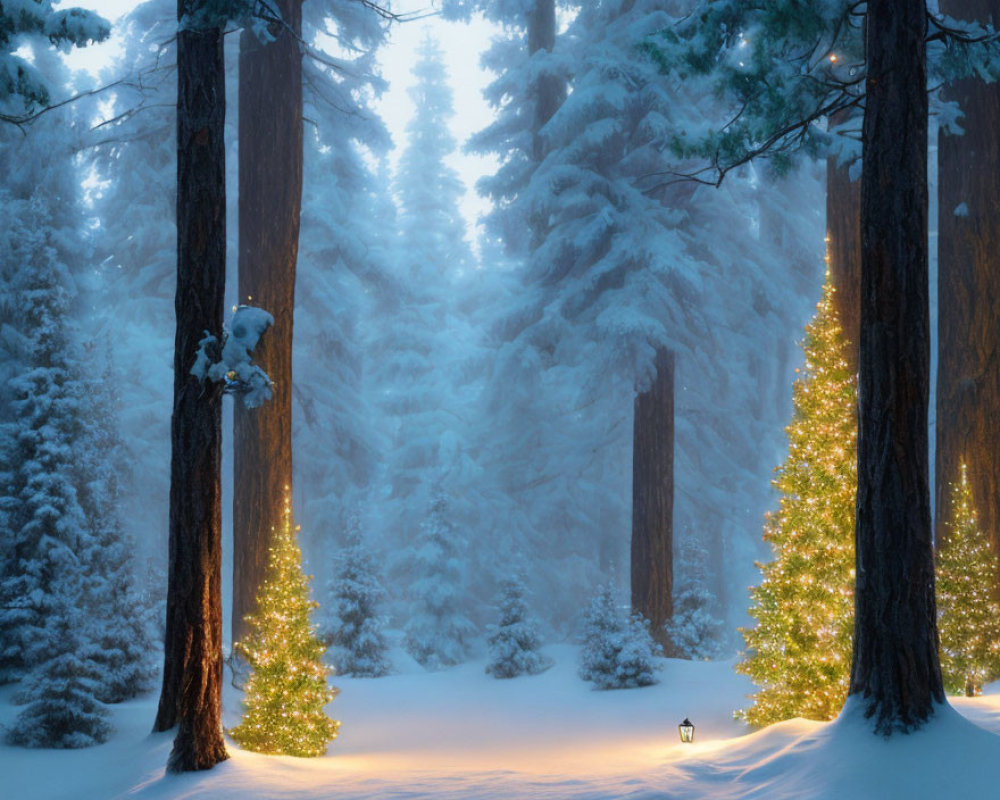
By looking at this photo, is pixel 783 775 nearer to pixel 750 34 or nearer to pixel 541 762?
pixel 541 762

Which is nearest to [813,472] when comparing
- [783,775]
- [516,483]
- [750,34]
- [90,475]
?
[783,775]

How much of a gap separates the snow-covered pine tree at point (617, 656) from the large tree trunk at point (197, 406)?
7.19 m

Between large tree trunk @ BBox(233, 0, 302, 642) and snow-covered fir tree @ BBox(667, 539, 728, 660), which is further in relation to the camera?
snow-covered fir tree @ BBox(667, 539, 728, 660)

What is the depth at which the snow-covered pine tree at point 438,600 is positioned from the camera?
20953mm

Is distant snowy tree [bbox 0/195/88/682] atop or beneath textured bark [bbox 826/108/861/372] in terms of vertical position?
beneath

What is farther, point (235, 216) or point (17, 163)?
point (235, 216)

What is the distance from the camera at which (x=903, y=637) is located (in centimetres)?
727

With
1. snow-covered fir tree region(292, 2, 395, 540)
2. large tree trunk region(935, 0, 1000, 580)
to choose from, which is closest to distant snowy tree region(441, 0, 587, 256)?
snow-covered fir tree region(292, 2, 395, 540)

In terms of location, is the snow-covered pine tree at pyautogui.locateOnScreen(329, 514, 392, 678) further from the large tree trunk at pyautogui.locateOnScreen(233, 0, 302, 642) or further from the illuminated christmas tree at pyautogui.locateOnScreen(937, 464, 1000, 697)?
the illuminated christmas tree at pyautogui.locateOnScreen(937, 464, 1000, 697)

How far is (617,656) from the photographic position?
14055 millimetres

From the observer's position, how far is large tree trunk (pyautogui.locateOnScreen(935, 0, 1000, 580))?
39.1 ft

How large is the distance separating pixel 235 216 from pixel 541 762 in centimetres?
1700

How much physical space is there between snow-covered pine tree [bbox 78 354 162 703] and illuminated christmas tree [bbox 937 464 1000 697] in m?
9.48

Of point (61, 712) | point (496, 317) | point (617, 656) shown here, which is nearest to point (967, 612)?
point (617, 656)
